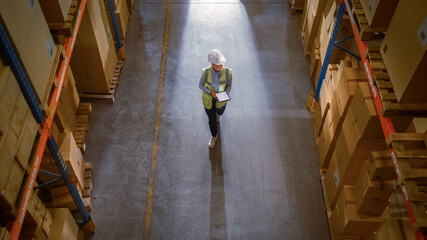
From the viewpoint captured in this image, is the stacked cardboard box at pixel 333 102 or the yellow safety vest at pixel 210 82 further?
the yellow safety vest at pixel 210 82

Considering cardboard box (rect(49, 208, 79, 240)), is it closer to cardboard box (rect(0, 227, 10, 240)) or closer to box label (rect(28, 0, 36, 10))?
cardboard box (rect(0, 227, 10, 240))

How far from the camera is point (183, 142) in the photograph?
7.64m

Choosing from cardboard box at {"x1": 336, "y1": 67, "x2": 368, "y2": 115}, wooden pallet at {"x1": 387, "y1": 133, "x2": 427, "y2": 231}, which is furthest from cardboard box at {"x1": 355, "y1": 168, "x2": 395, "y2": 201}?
cardboard box at {"x1": 336, "y1": 67, "x2": 368, "y2": 115}

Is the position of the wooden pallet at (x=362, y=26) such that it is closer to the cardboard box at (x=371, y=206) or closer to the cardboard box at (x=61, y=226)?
the cardboard box at (x=371, y=206)

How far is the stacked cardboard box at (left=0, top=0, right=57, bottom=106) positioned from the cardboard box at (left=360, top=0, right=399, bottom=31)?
4192 millimetres

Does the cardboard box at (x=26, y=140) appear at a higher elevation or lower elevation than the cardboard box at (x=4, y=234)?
higher

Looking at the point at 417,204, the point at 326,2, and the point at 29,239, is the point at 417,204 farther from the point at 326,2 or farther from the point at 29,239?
the point at 326,2

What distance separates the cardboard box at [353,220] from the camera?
559cm

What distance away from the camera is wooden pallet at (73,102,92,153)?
23.9 feet

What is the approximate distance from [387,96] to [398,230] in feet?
5.26

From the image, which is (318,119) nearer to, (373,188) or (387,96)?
(373,188)

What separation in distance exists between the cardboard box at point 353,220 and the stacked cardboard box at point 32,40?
4421 mm

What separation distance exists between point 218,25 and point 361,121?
5.83m

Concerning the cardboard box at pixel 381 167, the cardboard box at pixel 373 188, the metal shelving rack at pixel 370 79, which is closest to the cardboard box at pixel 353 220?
the cardboard box at pixel 373 188
